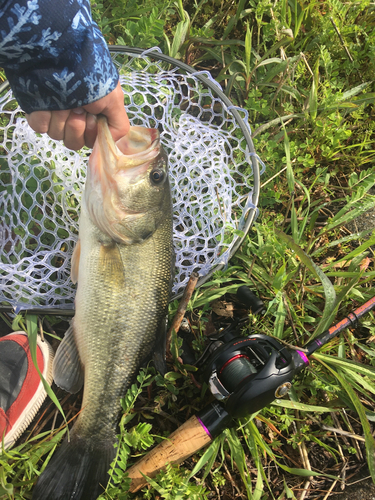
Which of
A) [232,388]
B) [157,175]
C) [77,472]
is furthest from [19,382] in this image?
[157,175]

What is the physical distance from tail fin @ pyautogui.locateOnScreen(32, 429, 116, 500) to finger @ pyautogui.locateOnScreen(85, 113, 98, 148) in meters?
1.77

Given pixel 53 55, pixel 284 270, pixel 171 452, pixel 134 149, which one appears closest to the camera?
pixel 53 55

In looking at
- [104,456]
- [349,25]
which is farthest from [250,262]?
[349,25]

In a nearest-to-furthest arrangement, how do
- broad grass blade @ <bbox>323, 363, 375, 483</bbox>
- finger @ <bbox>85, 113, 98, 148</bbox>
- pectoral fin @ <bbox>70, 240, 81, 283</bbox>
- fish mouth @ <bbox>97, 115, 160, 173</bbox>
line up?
finger @ <bbox>85, 113, 98, 148</bbox>
fish mouth @ <bbox>97, 115, 160, 173</bbox>
broad grass blade @ <bbox>323, 363, 375, 483</bbox>
pectoral fin @ <bbox>70, 240, 81, 283</bbox>

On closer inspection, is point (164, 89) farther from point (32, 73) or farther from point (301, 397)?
point (301, 397)

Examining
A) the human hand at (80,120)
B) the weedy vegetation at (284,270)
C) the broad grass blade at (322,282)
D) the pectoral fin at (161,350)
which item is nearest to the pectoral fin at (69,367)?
the weedy vegetation at (284,270)

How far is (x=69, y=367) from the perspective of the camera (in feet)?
7.45

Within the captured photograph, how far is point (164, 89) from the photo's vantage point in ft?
9.19

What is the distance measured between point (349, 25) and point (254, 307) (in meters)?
2.81

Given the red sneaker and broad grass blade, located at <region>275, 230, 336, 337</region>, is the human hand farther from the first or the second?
the red sneaker

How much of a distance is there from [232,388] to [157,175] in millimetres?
1346

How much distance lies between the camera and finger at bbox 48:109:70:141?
1.79 m

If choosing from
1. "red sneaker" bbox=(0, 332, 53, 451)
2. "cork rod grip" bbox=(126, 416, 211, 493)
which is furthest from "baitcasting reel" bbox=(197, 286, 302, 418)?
"red sneaker" bbox=(0, 332, 53, 451)

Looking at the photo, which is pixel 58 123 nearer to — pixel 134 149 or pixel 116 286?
pixel 134 149
